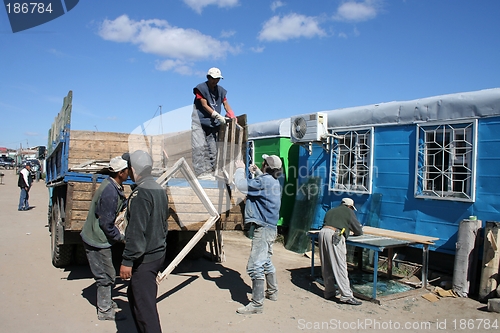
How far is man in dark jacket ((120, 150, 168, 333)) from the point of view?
344 centimetres

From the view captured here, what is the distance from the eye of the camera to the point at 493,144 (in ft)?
22.0

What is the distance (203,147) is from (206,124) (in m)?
0.38

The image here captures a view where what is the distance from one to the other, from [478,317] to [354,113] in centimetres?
485

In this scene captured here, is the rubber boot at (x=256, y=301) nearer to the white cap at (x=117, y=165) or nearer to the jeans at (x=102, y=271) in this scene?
the jeans at (x=102, y=271)

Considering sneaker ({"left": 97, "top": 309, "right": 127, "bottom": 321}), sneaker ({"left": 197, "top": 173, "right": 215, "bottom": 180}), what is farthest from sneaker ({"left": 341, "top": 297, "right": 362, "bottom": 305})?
sneaker ({"left": 97, "top": 309, "right": 127, "bottom": 321})

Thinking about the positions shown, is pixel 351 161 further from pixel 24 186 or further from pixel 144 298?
pixel 24 186

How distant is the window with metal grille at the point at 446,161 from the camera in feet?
23.1

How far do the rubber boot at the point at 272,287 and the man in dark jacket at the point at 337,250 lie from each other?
860mm

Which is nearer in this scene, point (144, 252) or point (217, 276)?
point (144, 252)

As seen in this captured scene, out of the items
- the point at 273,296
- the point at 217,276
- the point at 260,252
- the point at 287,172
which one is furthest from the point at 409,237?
the point at 287,172

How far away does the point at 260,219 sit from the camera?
17.3 feet

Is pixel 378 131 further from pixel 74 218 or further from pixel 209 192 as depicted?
pixel 74 218

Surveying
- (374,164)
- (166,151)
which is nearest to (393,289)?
(374,164)

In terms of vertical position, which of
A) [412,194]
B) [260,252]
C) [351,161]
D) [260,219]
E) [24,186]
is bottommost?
[260,252]
